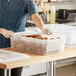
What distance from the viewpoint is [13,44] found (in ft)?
7.52

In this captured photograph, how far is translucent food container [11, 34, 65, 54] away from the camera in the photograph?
6.90 ft

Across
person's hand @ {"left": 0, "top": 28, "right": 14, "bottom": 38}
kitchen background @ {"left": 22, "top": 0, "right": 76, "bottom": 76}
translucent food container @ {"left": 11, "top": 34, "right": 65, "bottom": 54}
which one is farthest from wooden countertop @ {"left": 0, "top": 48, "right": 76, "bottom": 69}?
kitchen background @ {"left": 22, "top": 0, "right": 76, "bottom": 76}

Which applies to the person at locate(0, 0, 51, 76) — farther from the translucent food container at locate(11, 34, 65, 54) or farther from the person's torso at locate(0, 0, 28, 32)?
the translucent food container at locate(11, 34, 65, 54)

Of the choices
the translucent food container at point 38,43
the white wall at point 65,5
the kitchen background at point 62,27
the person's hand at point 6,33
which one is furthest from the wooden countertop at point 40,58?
the white wall at point 65,5

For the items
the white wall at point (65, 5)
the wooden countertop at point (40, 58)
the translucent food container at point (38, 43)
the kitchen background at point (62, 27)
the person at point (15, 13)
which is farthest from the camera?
the white wall at point (65, 5)

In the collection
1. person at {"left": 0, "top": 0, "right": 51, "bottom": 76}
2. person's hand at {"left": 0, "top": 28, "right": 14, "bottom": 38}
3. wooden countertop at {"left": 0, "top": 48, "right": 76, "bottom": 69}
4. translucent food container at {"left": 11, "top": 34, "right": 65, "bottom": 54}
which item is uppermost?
person at {"left": 0, "top": 0, "right": 51, "bottom": 76}

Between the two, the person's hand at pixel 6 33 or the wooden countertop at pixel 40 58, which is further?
the person's hand at pixel 6 33

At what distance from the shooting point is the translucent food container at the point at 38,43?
2104 millimetres

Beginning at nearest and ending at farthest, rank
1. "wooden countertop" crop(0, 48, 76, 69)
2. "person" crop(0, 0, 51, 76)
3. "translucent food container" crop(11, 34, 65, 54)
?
"wooden countertop" crop(0, 48, 76, 69), "translucent food container" crop(11, 34, 65, 54), "person" crop(0, 0, 51, 76)

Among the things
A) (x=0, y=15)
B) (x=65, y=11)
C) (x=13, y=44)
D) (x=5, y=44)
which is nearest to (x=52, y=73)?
(x=13, y=44)

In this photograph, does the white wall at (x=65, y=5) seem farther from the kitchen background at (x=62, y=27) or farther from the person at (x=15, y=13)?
the person at (x=15, y=13)

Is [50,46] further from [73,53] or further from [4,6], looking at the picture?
[4,6]

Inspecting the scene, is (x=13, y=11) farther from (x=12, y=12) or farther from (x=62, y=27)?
(x=62, y=27)

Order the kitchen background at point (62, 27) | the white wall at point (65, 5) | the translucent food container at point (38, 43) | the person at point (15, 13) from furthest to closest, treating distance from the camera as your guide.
→ the white wall at point (65, 5)
the kitchen background at point (62, 27)
the person at point (15, 13)
the translucent food container at point (38, 43)
